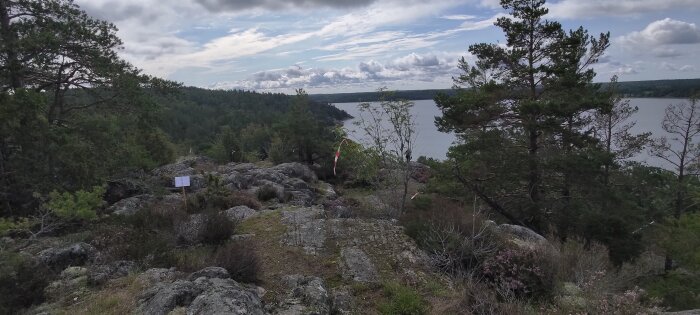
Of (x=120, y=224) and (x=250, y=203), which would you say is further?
(x=250, y=203)

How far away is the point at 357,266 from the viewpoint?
7.25 meters

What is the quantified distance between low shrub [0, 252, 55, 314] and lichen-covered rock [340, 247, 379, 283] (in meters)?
4.31

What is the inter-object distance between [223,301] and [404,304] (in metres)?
2.51

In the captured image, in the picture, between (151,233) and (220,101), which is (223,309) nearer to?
(151,233)

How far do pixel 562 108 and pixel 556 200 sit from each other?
3898mm

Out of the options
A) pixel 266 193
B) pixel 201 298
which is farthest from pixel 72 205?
pixel 266 193

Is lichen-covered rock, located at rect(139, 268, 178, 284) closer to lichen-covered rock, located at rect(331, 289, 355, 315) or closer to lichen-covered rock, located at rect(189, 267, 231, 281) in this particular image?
lichen-covered rock, located at rect(189, 267, 231, 281)

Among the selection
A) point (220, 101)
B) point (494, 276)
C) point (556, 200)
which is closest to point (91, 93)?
point (494, 276)

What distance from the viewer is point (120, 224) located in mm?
8891

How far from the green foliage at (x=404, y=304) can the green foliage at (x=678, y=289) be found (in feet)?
36.7

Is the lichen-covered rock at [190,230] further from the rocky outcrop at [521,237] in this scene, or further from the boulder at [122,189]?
the boulder at [122,189]

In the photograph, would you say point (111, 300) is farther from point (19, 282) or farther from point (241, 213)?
point (241, 213)

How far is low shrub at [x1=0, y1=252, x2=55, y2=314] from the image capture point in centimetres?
541

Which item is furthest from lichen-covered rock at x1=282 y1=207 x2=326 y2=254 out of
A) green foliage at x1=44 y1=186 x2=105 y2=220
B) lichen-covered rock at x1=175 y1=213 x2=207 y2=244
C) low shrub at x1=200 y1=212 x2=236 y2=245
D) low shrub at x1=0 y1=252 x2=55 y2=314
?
low shrub at x1=0 y1=252 x2=55 y2=314
